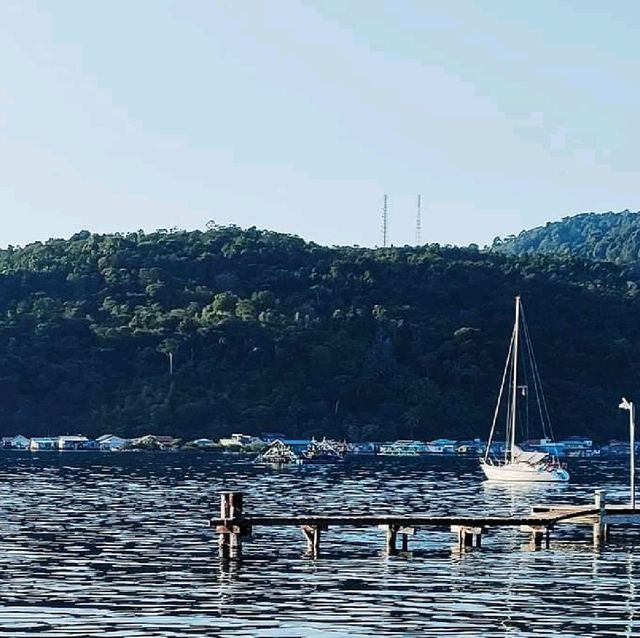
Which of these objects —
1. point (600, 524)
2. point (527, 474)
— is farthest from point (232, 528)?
point (527, 474)

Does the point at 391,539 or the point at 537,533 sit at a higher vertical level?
the point at 537,533

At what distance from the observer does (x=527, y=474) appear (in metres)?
142

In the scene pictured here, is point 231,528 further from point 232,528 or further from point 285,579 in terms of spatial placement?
point 285,579

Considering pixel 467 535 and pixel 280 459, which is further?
pixel 280 459

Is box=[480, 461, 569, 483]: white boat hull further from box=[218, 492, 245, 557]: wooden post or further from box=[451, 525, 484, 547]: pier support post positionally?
box=[218, 492, 245, 557]: wooden post

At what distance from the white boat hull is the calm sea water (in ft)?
135

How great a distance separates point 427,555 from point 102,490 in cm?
5372

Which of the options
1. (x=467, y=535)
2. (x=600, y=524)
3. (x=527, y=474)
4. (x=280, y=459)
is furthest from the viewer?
(x=280, y=459)

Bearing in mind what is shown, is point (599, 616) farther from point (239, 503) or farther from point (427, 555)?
point (239, 503)

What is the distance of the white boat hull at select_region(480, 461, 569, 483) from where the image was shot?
141m

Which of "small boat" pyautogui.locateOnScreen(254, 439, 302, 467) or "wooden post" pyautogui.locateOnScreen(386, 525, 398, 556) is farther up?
"small boat" pyautogui.locateOnScreen(254, 439, 302, 467)

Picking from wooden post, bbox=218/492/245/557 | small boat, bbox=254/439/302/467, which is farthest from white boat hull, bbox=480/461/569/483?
wooden post, bbox=218/492/245/557

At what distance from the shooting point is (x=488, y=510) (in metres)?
95.9

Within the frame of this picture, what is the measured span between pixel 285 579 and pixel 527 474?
87459mm
